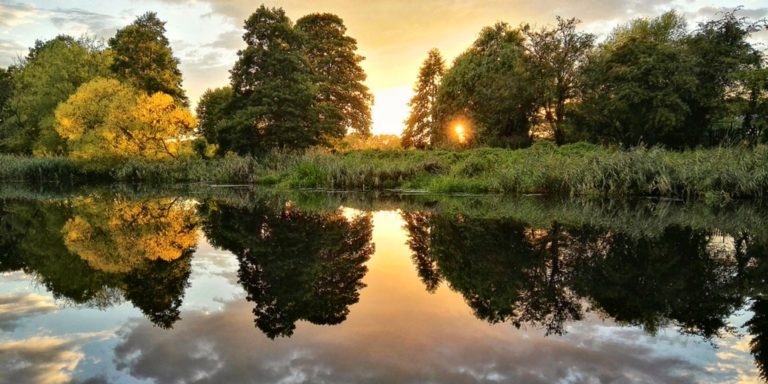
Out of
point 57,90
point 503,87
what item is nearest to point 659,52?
point 503,87

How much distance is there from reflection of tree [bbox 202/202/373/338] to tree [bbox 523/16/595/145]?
80.3 feet

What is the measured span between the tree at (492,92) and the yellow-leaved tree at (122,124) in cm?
2069

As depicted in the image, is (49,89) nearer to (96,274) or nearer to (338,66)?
(338,66)

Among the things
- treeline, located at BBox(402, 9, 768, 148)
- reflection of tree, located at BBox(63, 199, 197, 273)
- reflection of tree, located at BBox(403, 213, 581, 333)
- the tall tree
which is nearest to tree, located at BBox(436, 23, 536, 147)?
treeline, located at BBox(402, 9, 768, 148)

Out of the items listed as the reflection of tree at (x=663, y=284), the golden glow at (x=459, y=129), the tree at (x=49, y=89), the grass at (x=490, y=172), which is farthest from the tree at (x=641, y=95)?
the tree at (x=49, y=89)

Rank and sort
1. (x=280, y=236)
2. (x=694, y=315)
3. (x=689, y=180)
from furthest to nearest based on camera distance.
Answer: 1. (x=689, y=180)
2. (x=280, y=236)
3. (x=694, y=315)

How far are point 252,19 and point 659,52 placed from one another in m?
25.2

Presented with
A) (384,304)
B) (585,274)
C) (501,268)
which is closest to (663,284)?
(585,274)

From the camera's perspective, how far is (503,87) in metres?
33.2

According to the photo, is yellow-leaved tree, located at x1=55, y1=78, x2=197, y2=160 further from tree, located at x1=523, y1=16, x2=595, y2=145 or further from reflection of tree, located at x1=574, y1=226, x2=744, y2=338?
reflection of tree, located at x1=574, y1=226, x2=744, y2=338

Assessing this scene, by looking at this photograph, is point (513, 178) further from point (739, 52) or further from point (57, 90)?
point (57, 90)

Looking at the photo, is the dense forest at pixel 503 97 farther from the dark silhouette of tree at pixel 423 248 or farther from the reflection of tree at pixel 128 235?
the dark silhouette of tree at pixel 423 248

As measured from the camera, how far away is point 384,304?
454 centimetres

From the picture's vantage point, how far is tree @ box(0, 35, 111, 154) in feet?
138
